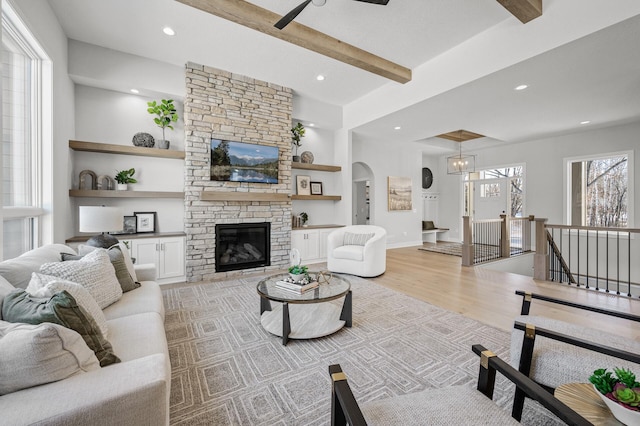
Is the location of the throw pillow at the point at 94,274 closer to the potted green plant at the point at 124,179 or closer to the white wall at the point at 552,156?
the potted green plant at the point at 124,179

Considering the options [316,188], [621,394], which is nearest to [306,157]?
[316,188]

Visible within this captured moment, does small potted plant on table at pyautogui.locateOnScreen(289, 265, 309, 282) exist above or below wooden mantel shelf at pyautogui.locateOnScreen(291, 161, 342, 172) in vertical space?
Result: below

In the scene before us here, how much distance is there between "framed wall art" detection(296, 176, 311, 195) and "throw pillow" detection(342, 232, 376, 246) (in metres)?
1.43

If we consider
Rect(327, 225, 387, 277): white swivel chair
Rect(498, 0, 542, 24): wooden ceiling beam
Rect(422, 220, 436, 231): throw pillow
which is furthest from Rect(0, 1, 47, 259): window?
Rect(422, 220, 436, 231): throw pillow

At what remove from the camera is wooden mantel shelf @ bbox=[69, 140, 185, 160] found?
3.68 metres

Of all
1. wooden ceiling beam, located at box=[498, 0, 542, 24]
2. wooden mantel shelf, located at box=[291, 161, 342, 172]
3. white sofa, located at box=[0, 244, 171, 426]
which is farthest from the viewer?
wooden mantel shelf, located at box=[291, 161, 342, 172]

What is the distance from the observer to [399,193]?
7551 mm

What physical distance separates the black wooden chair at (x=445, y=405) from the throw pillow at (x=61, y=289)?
130cm

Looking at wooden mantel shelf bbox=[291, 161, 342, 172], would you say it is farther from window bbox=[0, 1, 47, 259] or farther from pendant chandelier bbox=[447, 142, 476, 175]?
window bbox=[0, 1, 47, 259]

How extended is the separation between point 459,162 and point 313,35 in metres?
4.51

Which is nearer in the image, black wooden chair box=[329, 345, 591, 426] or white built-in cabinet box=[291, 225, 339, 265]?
black wooden chair box=[329, 345, 591, 426]

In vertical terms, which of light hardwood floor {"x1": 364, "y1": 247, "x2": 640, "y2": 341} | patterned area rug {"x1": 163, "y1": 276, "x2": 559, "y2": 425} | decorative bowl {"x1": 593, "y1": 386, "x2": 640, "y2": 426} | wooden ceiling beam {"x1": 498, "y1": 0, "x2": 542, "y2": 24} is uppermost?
wooden ceiling beam {"x1": 498, "y1": 0, "x2": 542, "y2": 24}

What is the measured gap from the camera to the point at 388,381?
5.94ft

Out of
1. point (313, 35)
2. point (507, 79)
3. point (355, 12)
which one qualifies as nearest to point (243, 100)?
point (313, 35)
